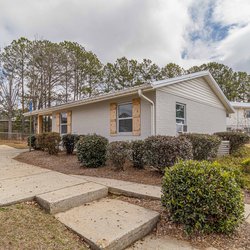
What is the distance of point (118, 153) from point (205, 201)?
3200 millimetres

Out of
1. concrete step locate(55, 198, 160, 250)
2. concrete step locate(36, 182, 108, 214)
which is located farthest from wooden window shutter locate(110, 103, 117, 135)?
concrete step locate(55, 198, 160, 250)

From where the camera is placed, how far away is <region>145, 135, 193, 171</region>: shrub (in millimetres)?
5137

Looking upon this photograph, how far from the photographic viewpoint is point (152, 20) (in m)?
10.5

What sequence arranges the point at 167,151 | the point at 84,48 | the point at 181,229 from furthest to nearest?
the point at 84,48
the point at 167,151
the point at 181,229

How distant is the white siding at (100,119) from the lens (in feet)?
25.6

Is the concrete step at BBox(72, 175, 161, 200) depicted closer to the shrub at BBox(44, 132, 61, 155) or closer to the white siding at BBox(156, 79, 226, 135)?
the white siding at BBox(156, 79, 226, 135)

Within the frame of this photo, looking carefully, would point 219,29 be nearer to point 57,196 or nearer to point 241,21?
point 241,21

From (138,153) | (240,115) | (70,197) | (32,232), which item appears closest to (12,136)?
(138,153)

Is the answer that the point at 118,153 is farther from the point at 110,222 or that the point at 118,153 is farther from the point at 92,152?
the point at 110,222

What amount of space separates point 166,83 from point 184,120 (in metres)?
2.49

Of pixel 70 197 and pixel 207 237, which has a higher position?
pixel 70 197

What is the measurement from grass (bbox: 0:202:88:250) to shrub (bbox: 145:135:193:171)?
10.0ft

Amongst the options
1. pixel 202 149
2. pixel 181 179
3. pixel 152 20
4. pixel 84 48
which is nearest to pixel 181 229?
pixel 181 179

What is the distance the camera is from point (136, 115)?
8055 mm
